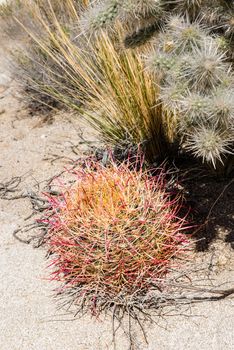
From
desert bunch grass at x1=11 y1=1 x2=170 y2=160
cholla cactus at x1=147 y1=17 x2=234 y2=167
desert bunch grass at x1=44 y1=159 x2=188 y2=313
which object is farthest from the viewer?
desert bunch grass at x1=11 y1=1 x2=170 y2=160

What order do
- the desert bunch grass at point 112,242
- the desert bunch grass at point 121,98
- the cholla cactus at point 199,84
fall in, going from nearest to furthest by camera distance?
the cholla cactus at point 199,84
the desert bunch grass at point 112,242
the desert bunch grass at point 121,98

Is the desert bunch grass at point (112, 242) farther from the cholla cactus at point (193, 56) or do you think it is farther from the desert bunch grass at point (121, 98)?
the desert bunch grass at point (121, 98)

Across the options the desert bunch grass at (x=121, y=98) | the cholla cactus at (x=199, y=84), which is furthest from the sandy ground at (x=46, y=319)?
the cholla cactus at (x=199, y=84)

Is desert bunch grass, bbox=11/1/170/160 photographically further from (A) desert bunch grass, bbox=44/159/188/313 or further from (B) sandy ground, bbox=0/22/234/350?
(A) desert bunch grass, bbox=44/159/188/313

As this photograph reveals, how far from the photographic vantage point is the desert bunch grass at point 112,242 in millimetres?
2877

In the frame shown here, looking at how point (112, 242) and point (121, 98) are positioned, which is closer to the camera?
point (112, 242)

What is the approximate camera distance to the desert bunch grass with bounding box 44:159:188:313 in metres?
2.88

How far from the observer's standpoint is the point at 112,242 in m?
2.85

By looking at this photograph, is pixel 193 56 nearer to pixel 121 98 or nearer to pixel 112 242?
pixel 112 242

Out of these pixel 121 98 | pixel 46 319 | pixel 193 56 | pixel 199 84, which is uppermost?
pixel 193 56

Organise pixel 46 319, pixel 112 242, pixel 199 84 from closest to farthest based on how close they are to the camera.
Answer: pixel 199 84 < pixel 112 242 < pixel 46 319

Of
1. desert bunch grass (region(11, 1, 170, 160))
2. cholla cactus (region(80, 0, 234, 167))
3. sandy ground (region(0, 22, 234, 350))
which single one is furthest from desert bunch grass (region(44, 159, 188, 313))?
desert bunch grass (region(11, 1, 170, 160))

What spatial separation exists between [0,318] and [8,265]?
48 cm

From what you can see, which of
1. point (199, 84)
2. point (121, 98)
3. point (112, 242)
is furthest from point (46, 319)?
point (121, 98)
